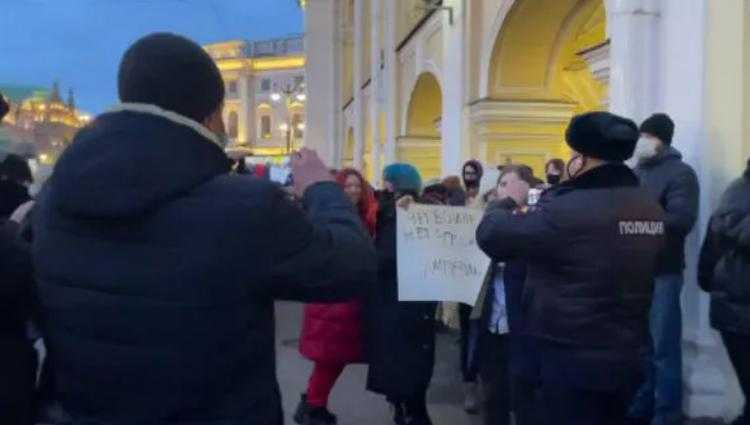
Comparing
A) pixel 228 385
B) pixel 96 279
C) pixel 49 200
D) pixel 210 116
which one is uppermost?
pixel 210 116

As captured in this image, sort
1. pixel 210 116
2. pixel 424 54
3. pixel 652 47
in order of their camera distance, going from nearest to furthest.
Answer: pixel 210 116 → pixel 652 47 → pixel 424 54

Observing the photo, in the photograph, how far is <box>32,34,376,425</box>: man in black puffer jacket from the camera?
215 centimetres

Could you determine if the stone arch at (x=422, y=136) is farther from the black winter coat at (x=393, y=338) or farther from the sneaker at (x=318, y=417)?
the black winter coat at (x=393, y=338)

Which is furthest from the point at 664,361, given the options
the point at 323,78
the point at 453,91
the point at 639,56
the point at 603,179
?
the point at 323,78

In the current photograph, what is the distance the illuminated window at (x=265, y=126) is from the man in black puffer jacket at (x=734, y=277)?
91.7 m

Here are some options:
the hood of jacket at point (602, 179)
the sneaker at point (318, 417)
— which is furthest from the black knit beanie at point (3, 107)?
the sneaker at point (318, 417)

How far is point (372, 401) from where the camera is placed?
777cm

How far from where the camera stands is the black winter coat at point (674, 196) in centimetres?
621

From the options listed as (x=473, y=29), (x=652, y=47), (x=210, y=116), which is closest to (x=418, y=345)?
(x=652, y=47)

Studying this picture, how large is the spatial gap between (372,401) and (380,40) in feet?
58.3

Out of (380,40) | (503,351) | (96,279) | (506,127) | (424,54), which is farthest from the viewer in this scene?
(380,40)

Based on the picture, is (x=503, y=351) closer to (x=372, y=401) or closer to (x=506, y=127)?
(x=372, y=401)

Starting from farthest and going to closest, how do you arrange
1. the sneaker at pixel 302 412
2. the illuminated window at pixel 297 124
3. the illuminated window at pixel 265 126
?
1. the illuminated window at pixel 265 126
2. the illuminated window at pixel 297 124
3. the sneaker at pixel 302 412

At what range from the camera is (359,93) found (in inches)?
1153
